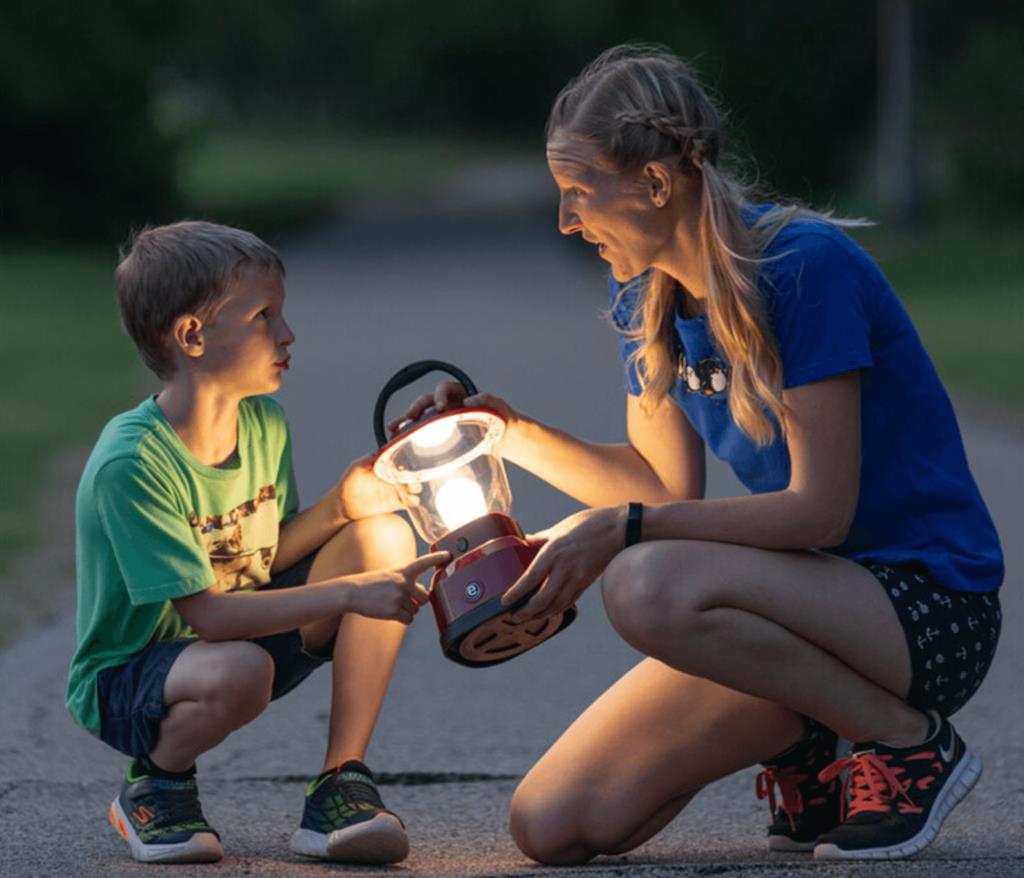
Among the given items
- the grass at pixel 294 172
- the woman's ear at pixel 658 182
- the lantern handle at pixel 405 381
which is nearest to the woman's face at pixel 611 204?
the woman's ear at pixel 658 182

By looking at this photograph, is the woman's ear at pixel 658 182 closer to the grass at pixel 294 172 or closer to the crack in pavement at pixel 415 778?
the crack in pavement at pixel 415 778

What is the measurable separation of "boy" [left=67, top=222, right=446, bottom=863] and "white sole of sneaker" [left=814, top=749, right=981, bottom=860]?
853 mm

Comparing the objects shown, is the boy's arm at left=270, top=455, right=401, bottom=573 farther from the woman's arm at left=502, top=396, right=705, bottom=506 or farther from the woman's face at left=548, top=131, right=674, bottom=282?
the woman's face at left=548, top=131, right=674, bottom=282

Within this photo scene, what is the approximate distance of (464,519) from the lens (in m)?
4.14

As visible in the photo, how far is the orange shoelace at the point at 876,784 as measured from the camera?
375 centimetres

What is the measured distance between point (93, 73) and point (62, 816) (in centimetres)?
2772

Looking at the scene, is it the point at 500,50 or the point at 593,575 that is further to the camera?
the point at 500,50

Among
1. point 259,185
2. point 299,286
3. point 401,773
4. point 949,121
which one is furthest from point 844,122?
point 401,773

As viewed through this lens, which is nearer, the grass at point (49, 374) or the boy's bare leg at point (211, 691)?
the boy's bare leg at point (211, 691)

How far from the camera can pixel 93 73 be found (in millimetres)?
30594

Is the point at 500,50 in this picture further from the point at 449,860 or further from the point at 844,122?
the point at 449,860

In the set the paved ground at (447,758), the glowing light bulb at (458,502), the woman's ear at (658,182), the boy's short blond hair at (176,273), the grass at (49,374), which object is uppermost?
the woman's ear at (658,182)

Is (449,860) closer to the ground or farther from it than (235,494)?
closer to the ground

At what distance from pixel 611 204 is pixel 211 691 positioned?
1236 millimetres
